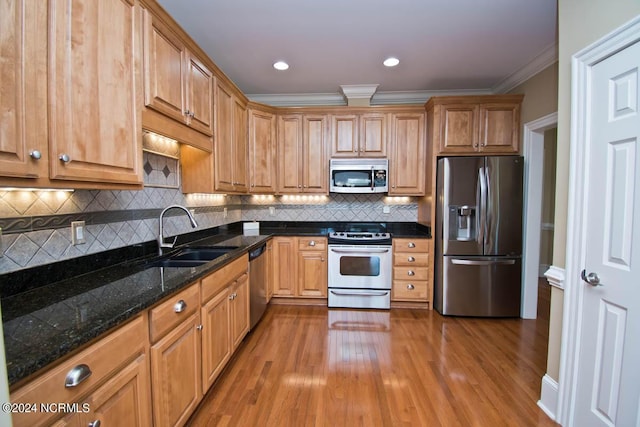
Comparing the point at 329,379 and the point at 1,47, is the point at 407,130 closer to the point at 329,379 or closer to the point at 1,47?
the point at 329,379

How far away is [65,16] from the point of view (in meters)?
1.04

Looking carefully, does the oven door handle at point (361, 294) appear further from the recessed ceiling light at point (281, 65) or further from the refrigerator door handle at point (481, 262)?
the recessed ceiling light at point (281, 65)

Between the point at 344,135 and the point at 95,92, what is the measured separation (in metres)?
2.66

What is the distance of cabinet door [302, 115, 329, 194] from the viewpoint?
11.3 ft

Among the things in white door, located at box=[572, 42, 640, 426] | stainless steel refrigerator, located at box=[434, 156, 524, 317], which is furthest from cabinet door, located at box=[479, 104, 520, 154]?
white door, located at box=[572, 42, 640, 426]

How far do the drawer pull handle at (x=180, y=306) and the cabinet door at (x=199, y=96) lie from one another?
1262 millimetres

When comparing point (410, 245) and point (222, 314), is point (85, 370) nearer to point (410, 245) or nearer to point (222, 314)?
point (222, 314)

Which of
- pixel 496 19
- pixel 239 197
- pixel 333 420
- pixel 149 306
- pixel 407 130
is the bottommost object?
pixel 333 420

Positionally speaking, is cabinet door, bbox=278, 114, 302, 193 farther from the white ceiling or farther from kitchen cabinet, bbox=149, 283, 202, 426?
kitchen cabinet, bbox=149, 283, 202, 426

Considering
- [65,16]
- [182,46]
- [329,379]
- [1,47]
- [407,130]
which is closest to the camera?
[1,47]

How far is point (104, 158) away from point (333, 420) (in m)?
1.91

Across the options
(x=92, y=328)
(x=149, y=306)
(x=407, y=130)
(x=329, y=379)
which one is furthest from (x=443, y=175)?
(x=92, y=328)

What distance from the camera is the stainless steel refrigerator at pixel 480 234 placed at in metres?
2.89

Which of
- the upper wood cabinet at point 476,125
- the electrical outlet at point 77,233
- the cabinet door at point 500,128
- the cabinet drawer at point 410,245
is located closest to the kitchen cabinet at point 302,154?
the cabinet drawer at point 410,245
